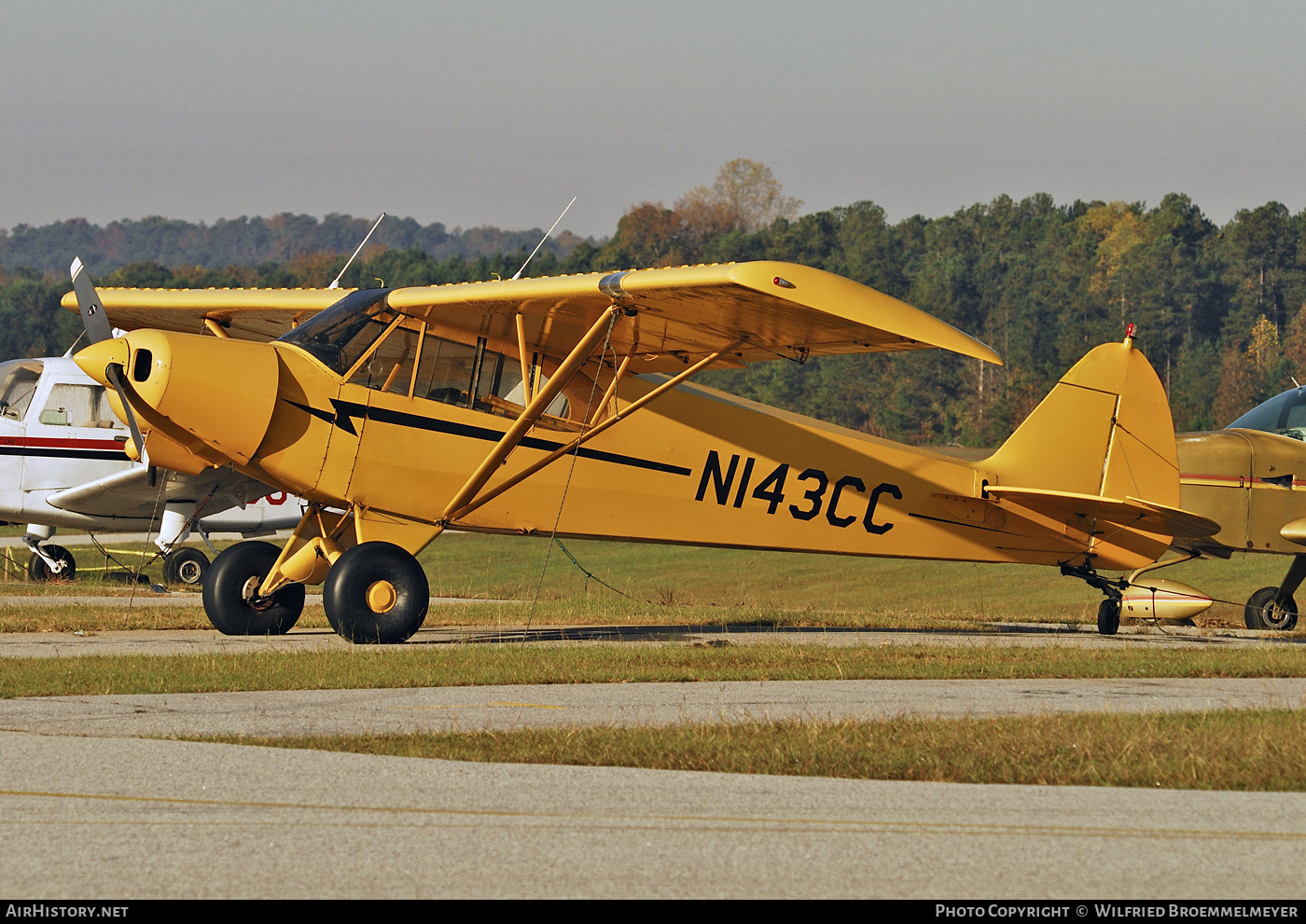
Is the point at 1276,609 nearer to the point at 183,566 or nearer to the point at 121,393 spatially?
the point at 121,393

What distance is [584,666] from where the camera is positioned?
10109 millimetres

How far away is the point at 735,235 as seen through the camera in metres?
122

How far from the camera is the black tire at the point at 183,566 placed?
2284 centimetres

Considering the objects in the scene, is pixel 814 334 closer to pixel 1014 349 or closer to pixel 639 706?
pixel 639 706

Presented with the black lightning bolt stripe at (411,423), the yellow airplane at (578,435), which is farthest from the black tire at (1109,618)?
the black lightning bolt stripe at (411,423)

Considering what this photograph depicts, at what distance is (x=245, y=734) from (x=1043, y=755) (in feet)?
12.6

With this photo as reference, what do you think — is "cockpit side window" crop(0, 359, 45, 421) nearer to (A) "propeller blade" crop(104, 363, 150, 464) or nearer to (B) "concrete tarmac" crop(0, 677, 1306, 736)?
(A) "propeller blade" crop(104, 363, 150, 464)

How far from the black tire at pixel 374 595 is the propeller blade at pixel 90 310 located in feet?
10.3

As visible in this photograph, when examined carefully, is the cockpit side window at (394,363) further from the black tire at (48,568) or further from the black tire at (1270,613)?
the black tire at (48,568)

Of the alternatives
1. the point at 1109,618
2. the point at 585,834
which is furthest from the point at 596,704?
the point at 1109,618

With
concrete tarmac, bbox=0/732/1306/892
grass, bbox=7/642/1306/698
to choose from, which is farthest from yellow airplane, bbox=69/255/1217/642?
concrete tarmac, bbox=0/732/1306/892

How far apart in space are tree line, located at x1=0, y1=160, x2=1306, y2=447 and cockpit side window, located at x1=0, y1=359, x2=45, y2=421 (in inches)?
1799

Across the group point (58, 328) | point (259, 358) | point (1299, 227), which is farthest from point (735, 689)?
point (58, 328)

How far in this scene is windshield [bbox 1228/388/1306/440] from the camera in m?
17.6
